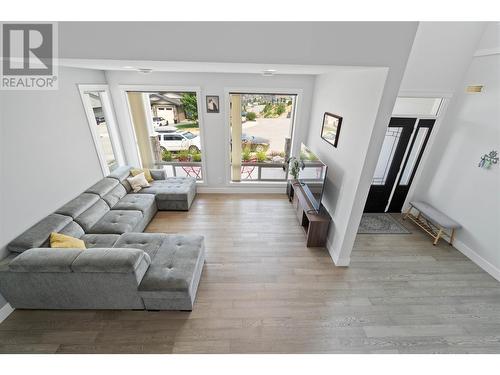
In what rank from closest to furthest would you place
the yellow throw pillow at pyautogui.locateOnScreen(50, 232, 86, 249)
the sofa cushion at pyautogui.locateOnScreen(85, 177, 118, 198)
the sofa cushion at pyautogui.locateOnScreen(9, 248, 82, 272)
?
1. the sofa cushion at pyautogui.locateOnScreen(9, 248, 82, 272)
2. the yellow throw pillow at pyautogui.locateOnScreen(50, 232, 86, 249)
3. the sofa cushion at pyautogui.locateOnScreen(85, 177, 118, 198)

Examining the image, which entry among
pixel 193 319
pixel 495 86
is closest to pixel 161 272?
pixel 193 319

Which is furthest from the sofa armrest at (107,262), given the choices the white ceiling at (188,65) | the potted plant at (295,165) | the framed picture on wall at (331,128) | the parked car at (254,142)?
the parked car at (254,142)

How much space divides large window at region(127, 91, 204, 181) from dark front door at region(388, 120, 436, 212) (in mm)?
4007

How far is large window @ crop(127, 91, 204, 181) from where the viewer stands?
4430 millimetres

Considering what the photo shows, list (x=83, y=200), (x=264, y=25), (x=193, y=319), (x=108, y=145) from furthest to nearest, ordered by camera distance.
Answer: (x=108, y=145), (x=83, y=200), (x=193, y=319), (x=264, y=25)

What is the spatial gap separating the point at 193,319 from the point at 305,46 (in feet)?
9.15

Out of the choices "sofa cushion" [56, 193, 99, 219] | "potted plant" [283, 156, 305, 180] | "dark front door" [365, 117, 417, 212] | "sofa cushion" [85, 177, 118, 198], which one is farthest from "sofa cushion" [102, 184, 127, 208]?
"dark front door" [365, 117, 417, 212]

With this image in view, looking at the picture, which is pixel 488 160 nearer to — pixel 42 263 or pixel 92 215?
pixel 42 263

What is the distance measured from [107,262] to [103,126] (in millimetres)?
3178

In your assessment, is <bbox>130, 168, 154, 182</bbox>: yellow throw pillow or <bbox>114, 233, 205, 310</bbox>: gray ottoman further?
<bbox>130, 168, 154, 182</bbox>: yellow throw pillow

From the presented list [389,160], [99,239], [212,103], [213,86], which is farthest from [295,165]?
[99,239]

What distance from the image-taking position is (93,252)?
7.00ft

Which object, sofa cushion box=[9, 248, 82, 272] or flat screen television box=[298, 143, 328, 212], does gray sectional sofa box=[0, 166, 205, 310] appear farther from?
flat screen television box=[298, 143, 328, 212]

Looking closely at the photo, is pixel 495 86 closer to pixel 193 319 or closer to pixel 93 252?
pixel 193 319
